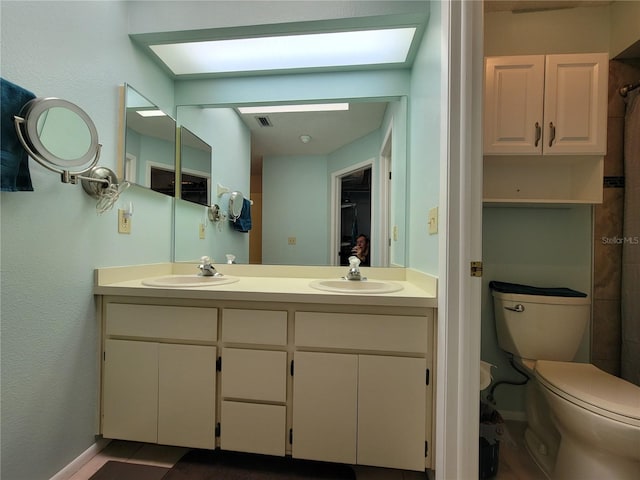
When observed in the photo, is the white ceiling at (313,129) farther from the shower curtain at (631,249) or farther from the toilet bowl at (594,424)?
the toilet bowl at (594,424)

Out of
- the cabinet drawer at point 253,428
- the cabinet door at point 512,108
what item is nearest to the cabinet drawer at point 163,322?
the cabinet drawer at point 253,428

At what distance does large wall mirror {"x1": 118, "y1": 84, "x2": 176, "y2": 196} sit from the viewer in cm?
141

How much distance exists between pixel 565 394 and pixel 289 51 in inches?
84.7

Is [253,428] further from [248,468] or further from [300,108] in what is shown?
[300,108]

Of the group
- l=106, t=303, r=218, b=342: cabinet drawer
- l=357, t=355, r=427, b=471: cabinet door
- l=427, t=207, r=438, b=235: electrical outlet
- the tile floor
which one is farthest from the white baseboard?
l=427, t=207, r=438, b=235: electrical outlet

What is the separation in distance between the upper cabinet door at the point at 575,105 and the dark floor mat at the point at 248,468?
1.84m

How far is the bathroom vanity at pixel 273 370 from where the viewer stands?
109 cm

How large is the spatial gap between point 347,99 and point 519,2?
3.52ft

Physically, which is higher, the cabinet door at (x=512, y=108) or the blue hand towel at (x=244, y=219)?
the cabinet door at (x=512, y=108)

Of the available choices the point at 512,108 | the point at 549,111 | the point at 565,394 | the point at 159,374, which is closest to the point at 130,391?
the point at 159,374

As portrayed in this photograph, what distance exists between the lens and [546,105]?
4.49ft

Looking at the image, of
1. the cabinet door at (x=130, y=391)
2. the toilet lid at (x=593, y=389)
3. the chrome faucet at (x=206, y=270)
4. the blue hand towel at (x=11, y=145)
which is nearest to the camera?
the blue hand towel at (x=11, y=145)

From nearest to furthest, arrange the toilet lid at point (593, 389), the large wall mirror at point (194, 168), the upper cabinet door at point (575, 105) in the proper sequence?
1. the toilet lid at point (593, 389)
2. the upper cabinet door at point (575, 105)
3. the large wall mirror at point (194, 168)

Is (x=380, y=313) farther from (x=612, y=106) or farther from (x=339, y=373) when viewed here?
(x=612, y=106)
